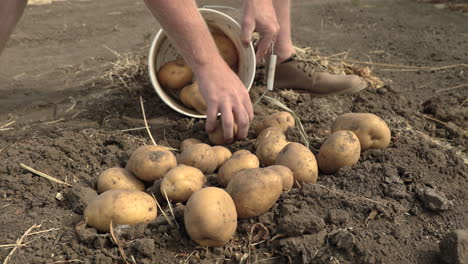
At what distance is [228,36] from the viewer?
3.23 m

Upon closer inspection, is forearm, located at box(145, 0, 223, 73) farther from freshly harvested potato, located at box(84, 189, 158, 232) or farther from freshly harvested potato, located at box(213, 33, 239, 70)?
freshly harvested potato, located at box(213, 33, 239, 70)

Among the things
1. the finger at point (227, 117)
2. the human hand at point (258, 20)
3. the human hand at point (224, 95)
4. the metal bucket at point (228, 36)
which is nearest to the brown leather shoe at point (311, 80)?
the metal bucket at point (228, 36)

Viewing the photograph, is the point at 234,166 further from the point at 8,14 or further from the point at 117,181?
the point at 8,14

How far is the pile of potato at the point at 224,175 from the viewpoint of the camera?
1.72 m

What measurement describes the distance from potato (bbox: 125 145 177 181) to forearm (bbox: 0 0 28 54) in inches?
38.6

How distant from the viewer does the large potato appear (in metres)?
2.15

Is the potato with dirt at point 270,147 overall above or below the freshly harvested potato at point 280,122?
above

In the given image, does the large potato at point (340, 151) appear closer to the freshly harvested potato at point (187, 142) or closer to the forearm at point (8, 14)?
the freshly harvested potato at point (187, 142)

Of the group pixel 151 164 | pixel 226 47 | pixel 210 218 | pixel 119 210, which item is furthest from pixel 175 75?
pixel 210 218

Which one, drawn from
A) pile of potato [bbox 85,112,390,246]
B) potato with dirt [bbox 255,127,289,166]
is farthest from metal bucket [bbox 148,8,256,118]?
potato with dirt [bbox 255,127,289,166]

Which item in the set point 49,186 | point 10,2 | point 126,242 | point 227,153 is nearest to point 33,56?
point 10,2

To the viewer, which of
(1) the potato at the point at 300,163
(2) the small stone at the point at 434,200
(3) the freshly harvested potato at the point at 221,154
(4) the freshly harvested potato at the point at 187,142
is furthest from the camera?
(4) the freshly harvested potato at the point at 187,142

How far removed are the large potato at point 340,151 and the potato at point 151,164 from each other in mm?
691

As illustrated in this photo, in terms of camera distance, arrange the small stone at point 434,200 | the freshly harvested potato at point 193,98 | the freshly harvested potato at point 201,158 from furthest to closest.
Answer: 1. the freshly harvested potato at point 193,98
2. the freshly harvested potato at point 201,158
3. the small stone at point 434,200
